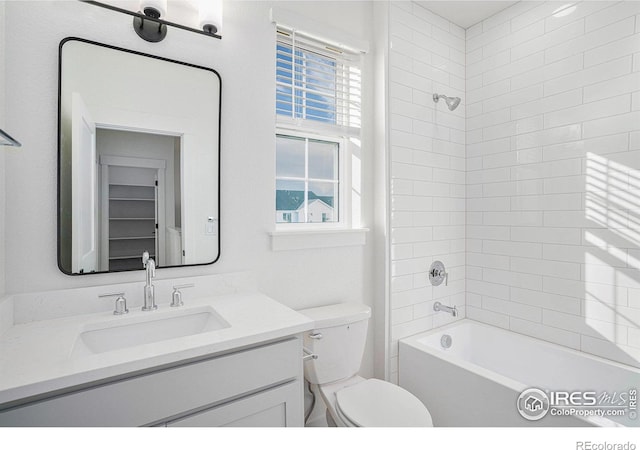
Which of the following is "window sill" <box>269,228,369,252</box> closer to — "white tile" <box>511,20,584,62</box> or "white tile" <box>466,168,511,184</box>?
"white tile" <box>466,168,511,184</box>

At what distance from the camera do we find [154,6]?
4.48 ft

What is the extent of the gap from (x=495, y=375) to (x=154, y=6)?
2260 mm

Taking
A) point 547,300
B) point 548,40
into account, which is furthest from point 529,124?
point 547,300

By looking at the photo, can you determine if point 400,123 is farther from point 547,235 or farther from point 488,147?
point 547,235

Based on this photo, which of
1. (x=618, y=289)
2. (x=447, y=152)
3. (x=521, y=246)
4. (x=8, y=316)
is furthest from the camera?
(x=447, y=152)

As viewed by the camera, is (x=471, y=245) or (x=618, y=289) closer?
(x=618, y=289)

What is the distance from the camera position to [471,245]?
8.30ft

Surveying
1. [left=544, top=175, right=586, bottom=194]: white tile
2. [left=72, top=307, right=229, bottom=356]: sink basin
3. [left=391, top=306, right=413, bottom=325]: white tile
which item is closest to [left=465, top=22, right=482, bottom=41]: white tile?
[left=544, top=175, right=586, bottom=194]: white tile

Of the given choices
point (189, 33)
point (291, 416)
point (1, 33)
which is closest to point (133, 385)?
point (291, 416)

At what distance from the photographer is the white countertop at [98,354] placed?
2.77 feet

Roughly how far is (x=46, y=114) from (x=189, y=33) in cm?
69

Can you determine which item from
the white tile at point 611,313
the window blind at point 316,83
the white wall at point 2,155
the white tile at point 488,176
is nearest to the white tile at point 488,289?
the white tile at point 611,313
